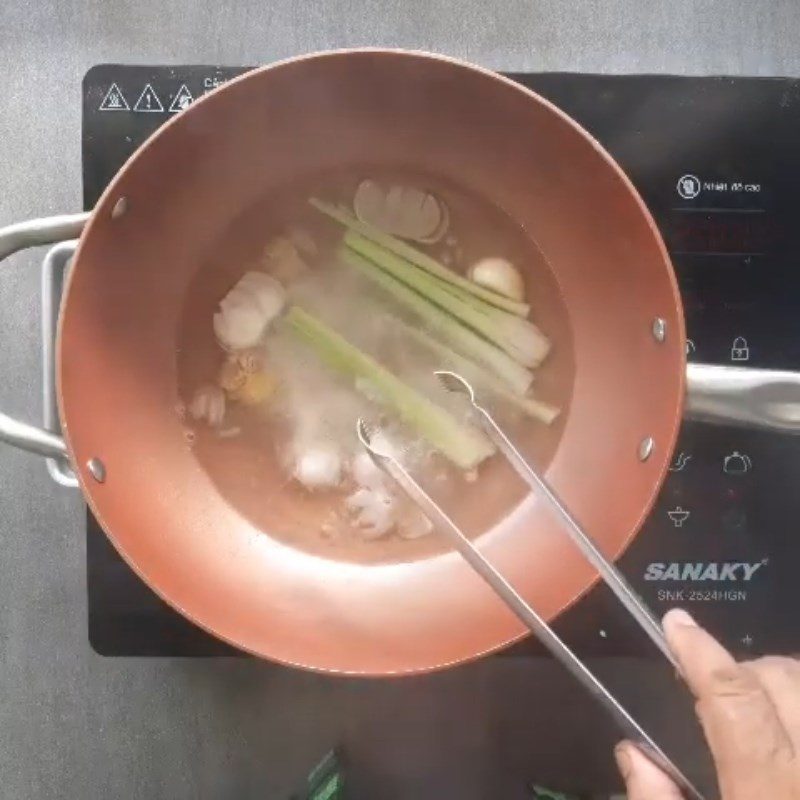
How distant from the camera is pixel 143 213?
633mm

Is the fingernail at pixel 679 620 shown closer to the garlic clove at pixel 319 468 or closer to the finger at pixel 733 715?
the finger at pixel 733 715

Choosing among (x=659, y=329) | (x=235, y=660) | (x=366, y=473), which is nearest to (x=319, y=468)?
(x=366, y=473)

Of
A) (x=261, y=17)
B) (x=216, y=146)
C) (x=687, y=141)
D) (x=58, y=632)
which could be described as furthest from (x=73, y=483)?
(x=687, y=141)

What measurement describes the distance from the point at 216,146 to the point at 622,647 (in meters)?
0.44

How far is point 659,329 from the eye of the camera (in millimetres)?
589

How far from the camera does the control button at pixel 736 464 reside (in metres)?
0.67

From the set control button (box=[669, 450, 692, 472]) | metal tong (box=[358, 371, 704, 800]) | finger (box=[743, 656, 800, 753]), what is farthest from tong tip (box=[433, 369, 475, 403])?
finger (box=[743, 656, 800, 753])

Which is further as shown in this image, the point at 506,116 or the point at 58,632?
the point at 58,632

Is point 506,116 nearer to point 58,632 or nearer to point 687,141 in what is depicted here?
point 687,141

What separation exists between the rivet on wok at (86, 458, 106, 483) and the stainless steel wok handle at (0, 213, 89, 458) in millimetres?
17

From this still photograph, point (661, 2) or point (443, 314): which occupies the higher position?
point (661, 2)

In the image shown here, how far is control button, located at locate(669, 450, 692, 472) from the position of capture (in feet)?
2.19

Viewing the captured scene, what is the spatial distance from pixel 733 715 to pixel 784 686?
0.05m

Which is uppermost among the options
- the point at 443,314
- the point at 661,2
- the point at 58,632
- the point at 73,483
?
the point at 661,2
